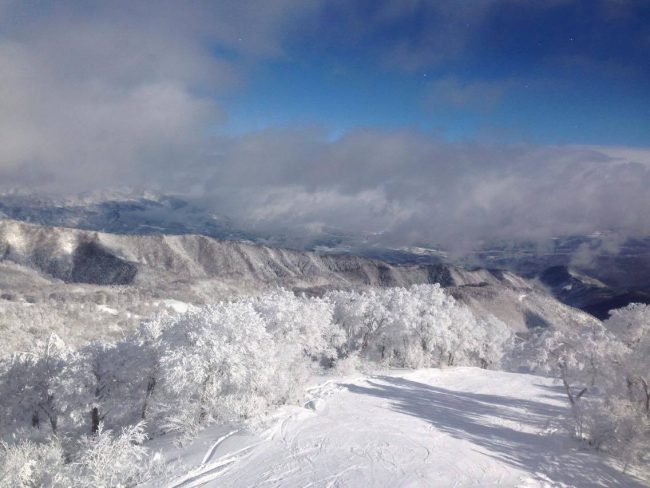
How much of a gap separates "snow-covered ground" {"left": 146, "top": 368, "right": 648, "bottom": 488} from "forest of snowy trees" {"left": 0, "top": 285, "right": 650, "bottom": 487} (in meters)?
2.00

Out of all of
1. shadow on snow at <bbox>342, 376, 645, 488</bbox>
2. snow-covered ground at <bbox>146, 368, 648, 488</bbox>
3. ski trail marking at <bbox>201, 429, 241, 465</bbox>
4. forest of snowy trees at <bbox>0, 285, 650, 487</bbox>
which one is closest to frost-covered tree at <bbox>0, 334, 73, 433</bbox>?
forest of snowy trees at <bbox>0, 285, 650, 487</bbox>

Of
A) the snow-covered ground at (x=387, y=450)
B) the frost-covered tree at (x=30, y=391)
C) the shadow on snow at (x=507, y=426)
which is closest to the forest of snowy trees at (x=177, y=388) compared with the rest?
the frost-covered tree at (x=30, y=391)

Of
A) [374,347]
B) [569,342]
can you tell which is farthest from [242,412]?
[374,347]

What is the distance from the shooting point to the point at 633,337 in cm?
3591

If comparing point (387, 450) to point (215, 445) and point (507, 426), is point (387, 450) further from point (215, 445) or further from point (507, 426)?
point (507, 426)

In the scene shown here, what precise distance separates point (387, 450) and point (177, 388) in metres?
13.8

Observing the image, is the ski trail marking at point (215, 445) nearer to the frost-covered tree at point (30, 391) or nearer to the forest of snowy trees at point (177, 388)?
the forest of snowy trees at point (177, 388)

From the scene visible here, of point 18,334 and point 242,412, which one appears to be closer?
point 242,412

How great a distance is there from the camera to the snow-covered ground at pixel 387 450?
75.5 ft

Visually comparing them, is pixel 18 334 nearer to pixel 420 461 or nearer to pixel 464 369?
pixel 464 369

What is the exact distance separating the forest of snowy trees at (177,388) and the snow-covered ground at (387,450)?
2.00 meters

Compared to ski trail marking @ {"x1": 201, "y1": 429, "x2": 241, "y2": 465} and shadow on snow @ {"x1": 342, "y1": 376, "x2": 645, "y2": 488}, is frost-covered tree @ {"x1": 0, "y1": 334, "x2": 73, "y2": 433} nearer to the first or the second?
ski trail marking @ {"x1": 201, "y1": 429, "x2": 241, "y2": 465}

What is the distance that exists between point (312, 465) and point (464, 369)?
4256 cm

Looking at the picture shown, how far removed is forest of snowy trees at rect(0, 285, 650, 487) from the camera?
83.0 feet
